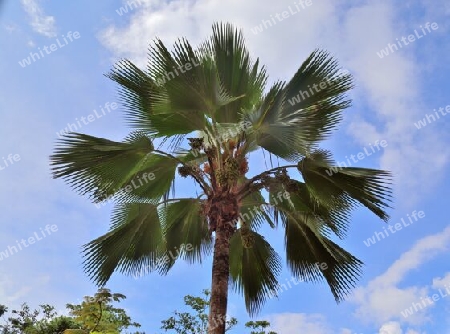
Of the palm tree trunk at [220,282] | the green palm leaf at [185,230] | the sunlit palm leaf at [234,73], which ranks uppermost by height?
the sunlit palm leaf at [234,73]

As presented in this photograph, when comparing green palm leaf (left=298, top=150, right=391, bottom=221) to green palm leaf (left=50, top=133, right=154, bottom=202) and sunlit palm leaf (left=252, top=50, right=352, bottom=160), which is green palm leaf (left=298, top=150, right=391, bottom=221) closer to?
sunlit palm leaf (left=252, top=50, right=352, bottom=160)

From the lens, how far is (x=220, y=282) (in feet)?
21.8

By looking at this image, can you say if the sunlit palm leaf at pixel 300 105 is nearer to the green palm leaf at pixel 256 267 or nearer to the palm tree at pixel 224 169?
the palm tree at pixel 224 169

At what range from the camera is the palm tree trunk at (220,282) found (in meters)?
6.28

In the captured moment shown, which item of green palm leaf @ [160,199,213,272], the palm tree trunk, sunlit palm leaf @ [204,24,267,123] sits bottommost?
the palm tree trunk

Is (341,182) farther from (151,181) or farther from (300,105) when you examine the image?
(151,181)

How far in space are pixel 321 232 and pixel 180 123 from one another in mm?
3247

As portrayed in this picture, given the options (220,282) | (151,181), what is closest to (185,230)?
(151,181)

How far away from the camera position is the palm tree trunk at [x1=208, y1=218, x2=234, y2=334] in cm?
628

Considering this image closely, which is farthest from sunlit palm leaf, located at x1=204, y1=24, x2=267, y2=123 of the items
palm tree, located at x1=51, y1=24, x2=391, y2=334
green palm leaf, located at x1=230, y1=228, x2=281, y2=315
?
green palm leaf, located at x1=230, y1=228, x2=281, y2=315

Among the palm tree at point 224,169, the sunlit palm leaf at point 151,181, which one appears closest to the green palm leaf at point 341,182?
the palm tree at point 224,169

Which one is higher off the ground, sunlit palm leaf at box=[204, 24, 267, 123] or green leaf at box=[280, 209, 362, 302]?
sunlit palm leaf at box=[204, 24, 267, 123]

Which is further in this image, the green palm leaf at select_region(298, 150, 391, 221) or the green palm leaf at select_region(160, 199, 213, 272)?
the green palm leaf at select_region(160, 199, 213, 272)

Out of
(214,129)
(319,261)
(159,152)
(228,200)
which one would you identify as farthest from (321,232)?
(159,152)
